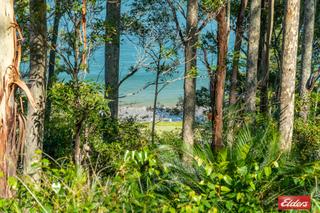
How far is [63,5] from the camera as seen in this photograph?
1051 centimetres

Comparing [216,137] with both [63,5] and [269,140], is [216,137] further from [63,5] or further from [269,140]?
[63,5]

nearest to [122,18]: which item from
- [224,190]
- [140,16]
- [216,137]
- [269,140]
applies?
[140,16]

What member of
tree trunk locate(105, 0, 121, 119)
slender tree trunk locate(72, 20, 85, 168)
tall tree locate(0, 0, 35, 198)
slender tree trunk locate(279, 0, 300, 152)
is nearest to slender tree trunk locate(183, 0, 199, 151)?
tree trunk locate(105, 0, 121, 119)

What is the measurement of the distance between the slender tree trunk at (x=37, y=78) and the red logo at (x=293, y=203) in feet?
19.7

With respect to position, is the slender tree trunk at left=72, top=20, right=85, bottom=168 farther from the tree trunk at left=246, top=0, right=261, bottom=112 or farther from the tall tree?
the tree trunk at left=246, top=0, right=261, bottom=112

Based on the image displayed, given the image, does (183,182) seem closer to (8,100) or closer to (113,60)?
(8,100)

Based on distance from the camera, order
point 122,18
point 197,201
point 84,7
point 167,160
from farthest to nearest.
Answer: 1. point 122,18
2. point 84,7
3. point 167,160
4. point 197,201

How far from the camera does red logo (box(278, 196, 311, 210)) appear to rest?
4672mm

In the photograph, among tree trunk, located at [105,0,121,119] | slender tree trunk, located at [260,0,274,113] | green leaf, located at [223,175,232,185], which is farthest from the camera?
slender tree trunk, located at [260,0,274,113]

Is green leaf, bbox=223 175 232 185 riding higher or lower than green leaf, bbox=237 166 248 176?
lower

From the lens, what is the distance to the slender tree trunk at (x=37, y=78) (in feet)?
32.8

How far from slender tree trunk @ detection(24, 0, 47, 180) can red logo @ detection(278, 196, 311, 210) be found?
6019 millimetres

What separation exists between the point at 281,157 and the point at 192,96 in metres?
8.31

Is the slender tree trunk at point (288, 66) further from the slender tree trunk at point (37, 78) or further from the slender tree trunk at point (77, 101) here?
the slender tree trunk at point (37, 78)
